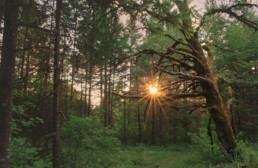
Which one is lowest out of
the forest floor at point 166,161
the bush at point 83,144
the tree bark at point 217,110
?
the forest floor at point 166,161

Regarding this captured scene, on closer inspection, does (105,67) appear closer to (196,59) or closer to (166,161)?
(196,59)

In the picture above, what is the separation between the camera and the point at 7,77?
12.4 ft

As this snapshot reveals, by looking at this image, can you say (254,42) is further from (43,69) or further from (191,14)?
(43,69)

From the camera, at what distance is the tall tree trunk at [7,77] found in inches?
143

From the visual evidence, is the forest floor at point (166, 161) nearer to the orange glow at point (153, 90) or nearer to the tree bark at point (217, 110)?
the tree bark at point (217, 110)

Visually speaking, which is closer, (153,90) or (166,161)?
(153,90)

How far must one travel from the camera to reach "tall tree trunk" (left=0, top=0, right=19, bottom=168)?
3.62 meters

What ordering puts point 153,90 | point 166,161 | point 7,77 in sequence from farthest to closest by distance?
point 166,161 < point 7,77 < point 153,90

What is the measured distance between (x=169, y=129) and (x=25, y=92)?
26.1 meters

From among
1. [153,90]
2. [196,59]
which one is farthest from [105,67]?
[196,59]

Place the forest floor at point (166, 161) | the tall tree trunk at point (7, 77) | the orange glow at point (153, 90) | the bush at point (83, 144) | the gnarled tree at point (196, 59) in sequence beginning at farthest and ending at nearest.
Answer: the bush at point (83, 144) → the forest floor at point (166, 161) → the gnarled tree at point (196, 59) → the tall tree trunk at point (7, 77) → the orange glow at point (153, 90)

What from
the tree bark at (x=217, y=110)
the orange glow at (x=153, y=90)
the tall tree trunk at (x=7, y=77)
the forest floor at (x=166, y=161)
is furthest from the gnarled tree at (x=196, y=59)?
the tall tree trunk at (x=7, y=77)

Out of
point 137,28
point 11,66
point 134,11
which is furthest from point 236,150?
Answer: point 11,66

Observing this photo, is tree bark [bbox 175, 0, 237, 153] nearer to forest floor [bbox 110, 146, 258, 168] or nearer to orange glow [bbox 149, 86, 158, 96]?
forest floor [bbox 110, 146, 258, 168]
